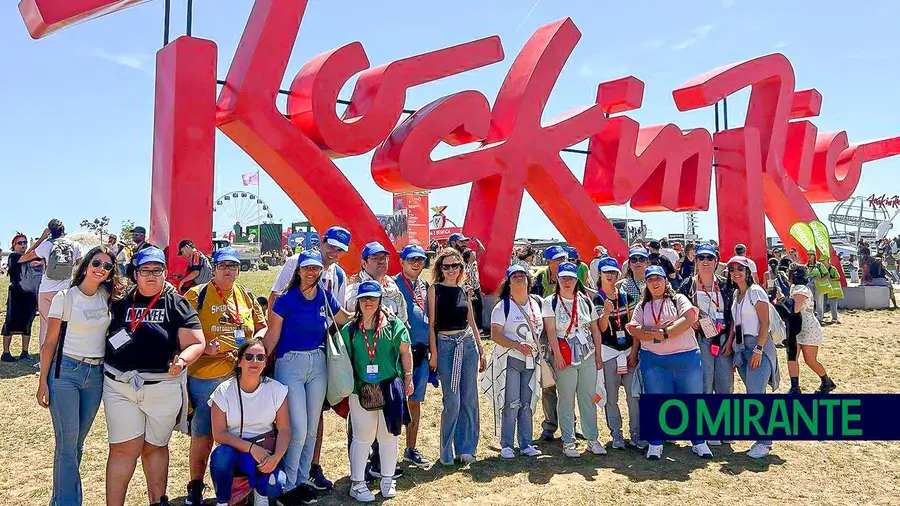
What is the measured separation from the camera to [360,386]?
420 cm

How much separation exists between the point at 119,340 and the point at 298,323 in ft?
3.25

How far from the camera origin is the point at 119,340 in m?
3.50

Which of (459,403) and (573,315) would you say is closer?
→ (459,403)

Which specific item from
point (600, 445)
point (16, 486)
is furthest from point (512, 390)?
point (16, 486)

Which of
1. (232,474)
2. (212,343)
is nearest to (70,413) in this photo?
(212,343)

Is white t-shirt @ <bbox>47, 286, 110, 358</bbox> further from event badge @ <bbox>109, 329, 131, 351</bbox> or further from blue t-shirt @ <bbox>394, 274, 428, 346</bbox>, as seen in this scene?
blue t-shirt @ <bbox>394, 274, 428, 346</bbox>

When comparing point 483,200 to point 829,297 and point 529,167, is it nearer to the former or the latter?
point 529,167

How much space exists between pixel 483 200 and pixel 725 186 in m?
6.08

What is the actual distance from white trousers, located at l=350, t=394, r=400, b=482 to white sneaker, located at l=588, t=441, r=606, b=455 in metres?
1.77

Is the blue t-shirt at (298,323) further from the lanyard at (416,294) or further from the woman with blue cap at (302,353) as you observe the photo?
the lanyard at (416,294)

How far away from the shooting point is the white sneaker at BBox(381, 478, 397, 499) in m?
4.22

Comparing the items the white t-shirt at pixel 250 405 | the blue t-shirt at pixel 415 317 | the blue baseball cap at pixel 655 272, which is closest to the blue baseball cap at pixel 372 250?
the blue t-shirt at pixel 415 317

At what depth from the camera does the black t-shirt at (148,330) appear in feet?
11.5

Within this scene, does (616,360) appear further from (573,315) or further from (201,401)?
(201,401)
